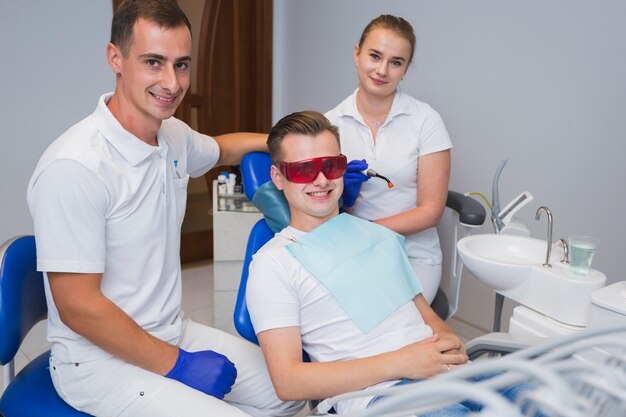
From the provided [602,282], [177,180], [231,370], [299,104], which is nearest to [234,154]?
[177,180]

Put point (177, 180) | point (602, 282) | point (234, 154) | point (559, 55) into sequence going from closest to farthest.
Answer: point (602, 282)
point (177, 180)
point (234, 154)
point (559, 55)

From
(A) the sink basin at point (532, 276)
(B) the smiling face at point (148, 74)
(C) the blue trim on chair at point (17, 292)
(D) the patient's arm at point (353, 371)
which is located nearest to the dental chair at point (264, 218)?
(A) the sink basin at point (532, 276)

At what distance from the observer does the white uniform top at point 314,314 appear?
1.08 meters

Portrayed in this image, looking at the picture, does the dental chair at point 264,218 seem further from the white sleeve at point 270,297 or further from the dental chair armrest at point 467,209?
the white sleeve at point 270,297

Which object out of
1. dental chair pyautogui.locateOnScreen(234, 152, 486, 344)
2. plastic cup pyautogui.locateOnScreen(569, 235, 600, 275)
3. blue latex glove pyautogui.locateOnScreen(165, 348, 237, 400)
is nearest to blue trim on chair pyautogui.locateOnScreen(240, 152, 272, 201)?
dental chair pyautogui.locateOnScreen(234, 152, 486, 344)

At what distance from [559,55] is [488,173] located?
529 mm

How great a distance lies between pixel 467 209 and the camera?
1575 mm

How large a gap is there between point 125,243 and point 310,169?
0.45m

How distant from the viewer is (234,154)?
1.56m

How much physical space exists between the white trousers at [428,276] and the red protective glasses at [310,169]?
543 millimetres

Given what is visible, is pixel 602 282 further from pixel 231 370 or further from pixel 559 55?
pixel 559 55

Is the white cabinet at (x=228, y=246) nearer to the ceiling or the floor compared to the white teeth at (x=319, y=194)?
nearer to the floor

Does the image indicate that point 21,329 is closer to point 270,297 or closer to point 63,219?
point 63,219

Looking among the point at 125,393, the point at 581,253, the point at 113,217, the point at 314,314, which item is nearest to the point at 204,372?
the point at 125,393
